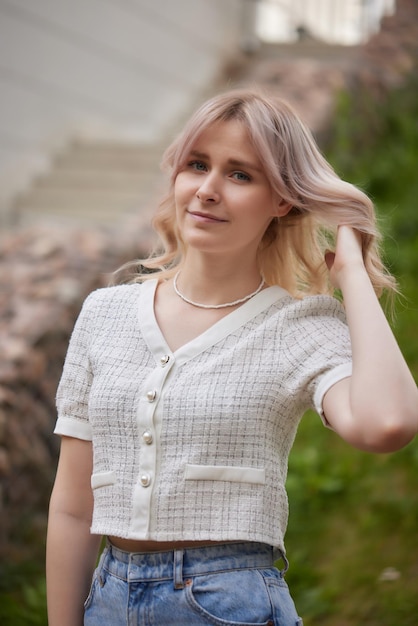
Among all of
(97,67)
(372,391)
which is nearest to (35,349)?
(372,391)

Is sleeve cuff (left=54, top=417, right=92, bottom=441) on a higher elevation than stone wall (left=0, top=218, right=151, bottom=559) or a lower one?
higher

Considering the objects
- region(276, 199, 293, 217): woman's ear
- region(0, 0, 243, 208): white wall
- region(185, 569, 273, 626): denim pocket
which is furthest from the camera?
region(0, 0, 243, 208): white wall

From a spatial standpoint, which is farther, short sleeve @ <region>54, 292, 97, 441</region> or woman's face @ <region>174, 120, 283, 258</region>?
short sleeve @ <region>54, 292, 97, 441</region>

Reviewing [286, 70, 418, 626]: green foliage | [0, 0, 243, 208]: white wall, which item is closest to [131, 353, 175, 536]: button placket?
[286, 70, 418, 626]: green foliage

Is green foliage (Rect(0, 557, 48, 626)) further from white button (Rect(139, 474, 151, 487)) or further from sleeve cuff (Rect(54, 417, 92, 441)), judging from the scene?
white button (Rect(139, 474, 151, 487))

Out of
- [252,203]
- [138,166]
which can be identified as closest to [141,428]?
[252,203]

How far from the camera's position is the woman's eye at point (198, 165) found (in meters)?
1.87

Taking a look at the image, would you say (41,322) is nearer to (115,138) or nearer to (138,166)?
(138,166)

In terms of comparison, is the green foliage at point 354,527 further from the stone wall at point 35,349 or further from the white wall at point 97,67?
the white wall at point 97,67

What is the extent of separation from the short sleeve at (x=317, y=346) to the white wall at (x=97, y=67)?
5646 millimetres

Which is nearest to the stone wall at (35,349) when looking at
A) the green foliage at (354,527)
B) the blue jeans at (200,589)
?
the green foliage at (354,527)

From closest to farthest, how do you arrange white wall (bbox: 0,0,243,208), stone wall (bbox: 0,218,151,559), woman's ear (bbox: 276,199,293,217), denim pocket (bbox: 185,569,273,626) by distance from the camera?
denim pocket (bbox: 185,569,273,626)
woman's ear (bbox: 276,199,293,217)
stone wall (bbox: 0,218,151,559)
white wall (bbox: 0,0,243,208)

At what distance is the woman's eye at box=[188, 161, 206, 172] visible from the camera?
187cm

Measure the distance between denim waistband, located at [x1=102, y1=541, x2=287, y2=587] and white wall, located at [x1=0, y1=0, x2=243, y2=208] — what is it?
18.8 ft
